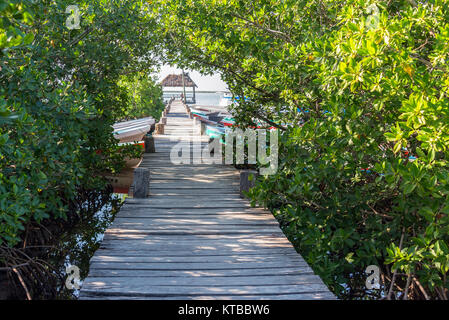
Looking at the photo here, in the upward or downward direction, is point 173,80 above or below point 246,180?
above

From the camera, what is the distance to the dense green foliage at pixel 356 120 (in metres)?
3.75

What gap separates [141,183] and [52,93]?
2156mm

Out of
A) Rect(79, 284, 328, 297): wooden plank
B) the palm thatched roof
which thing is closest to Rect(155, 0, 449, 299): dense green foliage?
Rect(79, 284, 328, 297): wooden plank

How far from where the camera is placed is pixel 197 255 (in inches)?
184

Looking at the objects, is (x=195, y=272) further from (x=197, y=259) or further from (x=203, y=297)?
(x=203, y=297)

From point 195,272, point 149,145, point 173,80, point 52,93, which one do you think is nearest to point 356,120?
point 195,272

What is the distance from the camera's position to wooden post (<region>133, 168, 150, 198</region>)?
6703mm

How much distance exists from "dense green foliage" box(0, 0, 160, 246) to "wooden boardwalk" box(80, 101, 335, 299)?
0.99 metres

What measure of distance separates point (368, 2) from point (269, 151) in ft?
8.28

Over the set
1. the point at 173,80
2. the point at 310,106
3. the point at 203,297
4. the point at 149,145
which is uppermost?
the point at 173,80

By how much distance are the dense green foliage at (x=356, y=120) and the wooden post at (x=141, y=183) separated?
1871mm

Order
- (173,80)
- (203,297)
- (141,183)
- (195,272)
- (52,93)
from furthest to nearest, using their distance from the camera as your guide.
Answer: (173,80) → (141,183) → (52,93) → (195,272) → (203,297)

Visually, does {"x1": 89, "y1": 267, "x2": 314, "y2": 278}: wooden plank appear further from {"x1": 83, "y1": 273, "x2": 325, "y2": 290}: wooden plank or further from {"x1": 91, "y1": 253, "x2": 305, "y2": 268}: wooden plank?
{"x1": 91, "y1": 253, "x2": 305, "y2": 268}: wooden plank
